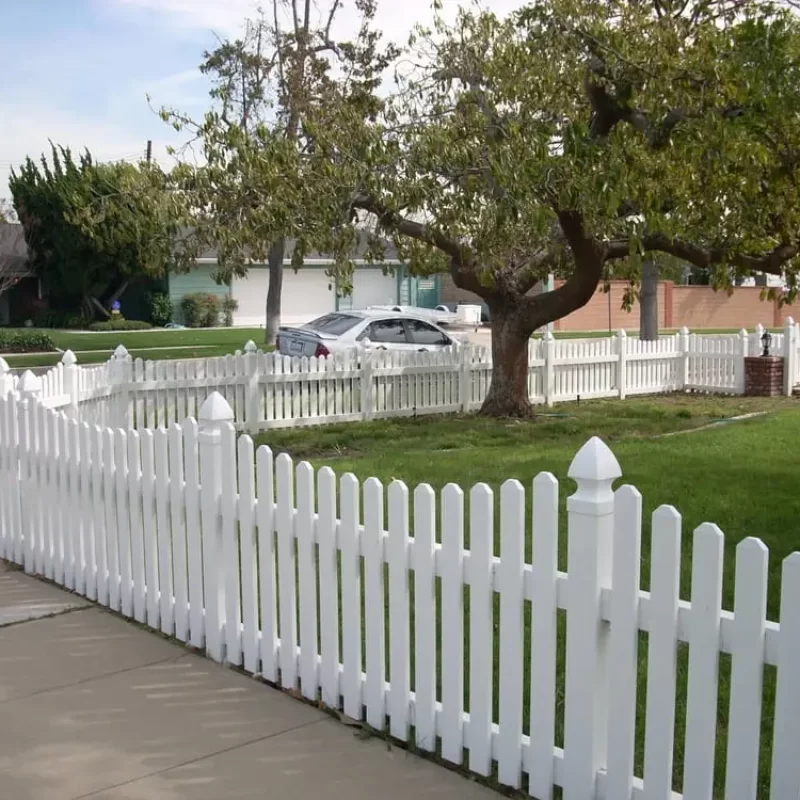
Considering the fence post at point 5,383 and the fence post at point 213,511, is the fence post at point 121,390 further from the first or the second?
the fence post at point 213,511

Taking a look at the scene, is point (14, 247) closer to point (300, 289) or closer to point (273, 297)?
point (300, 289)

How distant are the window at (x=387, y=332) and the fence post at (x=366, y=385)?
227 centimetres

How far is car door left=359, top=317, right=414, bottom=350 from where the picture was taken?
17.0 meters

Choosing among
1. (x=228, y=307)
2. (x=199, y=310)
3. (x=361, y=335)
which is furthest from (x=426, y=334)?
(x=228, y=307)

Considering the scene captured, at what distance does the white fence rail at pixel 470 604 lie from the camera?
3.06 metres

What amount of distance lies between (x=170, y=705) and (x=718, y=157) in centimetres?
706

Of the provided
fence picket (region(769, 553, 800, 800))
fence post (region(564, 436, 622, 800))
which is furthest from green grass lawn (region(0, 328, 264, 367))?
fence picket (region(769, 553, 800, 800))

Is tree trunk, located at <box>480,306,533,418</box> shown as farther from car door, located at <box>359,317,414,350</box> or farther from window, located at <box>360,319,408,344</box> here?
window, located at <box>360,319,408,344</box>

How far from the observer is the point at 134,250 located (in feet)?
130

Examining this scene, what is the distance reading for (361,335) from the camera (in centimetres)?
1680

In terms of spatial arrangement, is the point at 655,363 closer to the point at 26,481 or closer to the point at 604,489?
the point at 26,481

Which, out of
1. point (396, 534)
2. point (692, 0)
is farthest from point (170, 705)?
point (692, 0)

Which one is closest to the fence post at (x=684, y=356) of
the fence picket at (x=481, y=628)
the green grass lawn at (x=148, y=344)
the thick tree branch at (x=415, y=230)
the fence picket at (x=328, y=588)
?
the thick tree branch at (x=415, y=230)

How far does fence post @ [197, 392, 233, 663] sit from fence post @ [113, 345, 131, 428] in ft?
24.8
